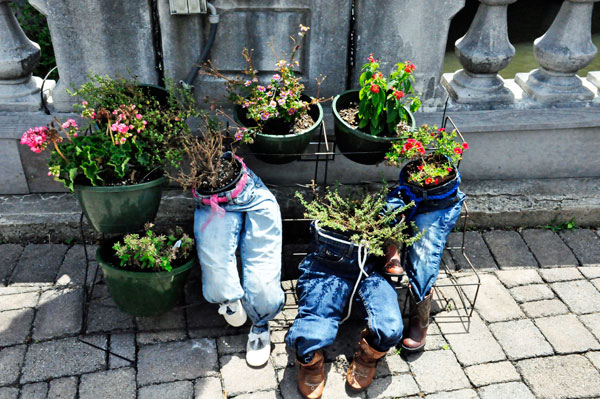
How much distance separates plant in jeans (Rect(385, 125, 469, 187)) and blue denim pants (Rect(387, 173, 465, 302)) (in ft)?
0.44

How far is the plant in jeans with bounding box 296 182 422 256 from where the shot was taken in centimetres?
352

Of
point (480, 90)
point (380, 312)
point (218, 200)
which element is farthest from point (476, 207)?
point (218, 200)

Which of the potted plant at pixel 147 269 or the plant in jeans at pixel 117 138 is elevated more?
the plant in jeans at pixel 117 138

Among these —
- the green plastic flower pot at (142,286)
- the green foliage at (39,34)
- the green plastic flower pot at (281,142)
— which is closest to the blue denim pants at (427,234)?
the green plastic flower pot at (281,142)

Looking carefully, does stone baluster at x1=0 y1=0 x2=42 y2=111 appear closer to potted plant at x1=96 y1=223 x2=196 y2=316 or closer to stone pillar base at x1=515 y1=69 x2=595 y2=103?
potted plant at x1=96 y1=223 x2=196 y2=316

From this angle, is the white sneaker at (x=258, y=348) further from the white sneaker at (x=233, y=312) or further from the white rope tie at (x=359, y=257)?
the white rope tie at (x=359, y=257)

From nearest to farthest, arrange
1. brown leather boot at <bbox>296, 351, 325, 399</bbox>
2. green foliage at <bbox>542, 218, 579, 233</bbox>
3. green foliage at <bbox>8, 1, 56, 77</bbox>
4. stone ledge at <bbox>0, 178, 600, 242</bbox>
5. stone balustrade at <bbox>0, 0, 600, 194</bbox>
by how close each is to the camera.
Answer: brown leather boot at <bbox>296, 351, 325, 399</bbox> → stone balustrade at <bbox>0, 0, 600, 194</bbox> → stone ledge at <bbox>0, 178, 600, 242</bbox> → green foliage at <bbox>542, 218, 579, 233</bbox> → green foliage at <bbox>8, 1, 56, 77</bbox>

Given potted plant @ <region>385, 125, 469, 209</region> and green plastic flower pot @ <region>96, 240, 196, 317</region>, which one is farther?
potted plant @ <region>385, 125, 469, 209</region>

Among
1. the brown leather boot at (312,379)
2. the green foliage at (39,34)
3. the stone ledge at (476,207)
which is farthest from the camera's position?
the green foliage at (39,34)

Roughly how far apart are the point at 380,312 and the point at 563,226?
198 centimetres

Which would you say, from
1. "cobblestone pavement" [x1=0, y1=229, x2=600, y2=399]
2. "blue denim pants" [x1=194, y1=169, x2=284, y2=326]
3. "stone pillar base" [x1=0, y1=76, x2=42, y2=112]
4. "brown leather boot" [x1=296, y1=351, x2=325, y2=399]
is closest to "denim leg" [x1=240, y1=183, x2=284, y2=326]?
"blue denim pants" [x1=194, y1=169, x2=284, y2=326]

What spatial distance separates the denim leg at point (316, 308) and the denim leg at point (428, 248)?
406mm

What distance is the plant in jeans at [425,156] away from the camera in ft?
11.7

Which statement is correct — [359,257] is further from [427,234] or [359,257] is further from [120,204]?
[120,204]
